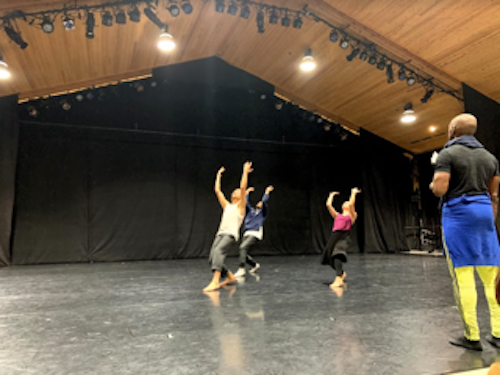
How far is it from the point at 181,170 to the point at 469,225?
785 centimetres

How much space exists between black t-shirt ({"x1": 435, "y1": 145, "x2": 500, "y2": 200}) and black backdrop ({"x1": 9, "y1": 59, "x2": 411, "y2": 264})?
7571 mm

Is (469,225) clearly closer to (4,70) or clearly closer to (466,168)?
(466,168)

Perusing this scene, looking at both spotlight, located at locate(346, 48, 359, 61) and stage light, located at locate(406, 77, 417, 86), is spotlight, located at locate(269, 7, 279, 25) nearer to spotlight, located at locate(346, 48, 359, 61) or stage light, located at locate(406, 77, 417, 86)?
spotlight, located at locate(346, 48, 359, 61)

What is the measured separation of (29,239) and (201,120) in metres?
4.91

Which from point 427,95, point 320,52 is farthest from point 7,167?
point 427,95

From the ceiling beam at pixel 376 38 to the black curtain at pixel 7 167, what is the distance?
21.3 ft

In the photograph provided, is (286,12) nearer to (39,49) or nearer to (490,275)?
(39,49)

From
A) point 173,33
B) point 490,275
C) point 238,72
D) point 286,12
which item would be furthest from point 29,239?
point 490,275

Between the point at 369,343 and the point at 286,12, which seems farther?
the point at 286,12

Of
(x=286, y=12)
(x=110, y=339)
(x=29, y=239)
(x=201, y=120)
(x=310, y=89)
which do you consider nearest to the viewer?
(x=110, y=339)

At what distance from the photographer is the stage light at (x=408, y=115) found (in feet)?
26.7

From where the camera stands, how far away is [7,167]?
296 inches

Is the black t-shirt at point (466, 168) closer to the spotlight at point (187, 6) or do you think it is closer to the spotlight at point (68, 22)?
the spotlight at point (187, 6)

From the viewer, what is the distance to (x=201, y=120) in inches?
371
